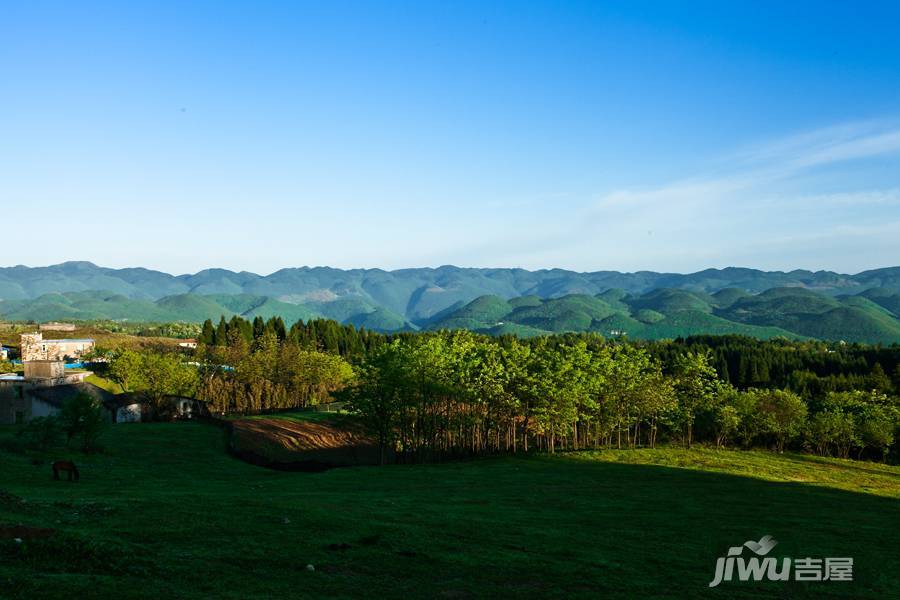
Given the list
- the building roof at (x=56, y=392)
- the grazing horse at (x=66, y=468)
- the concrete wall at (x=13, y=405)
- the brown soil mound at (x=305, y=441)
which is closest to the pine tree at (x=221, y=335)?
the building roof at (x=56, y=392)

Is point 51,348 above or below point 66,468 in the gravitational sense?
below

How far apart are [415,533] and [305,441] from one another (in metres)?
59.7

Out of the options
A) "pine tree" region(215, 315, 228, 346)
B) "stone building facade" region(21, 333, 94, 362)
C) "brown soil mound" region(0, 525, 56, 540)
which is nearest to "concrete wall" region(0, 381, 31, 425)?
"stone building facade" region(21, 333, 94, 362)

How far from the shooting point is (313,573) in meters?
18.0

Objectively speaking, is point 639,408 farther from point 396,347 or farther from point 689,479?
point 396,347

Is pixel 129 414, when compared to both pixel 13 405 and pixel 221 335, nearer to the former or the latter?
pixel 13 405

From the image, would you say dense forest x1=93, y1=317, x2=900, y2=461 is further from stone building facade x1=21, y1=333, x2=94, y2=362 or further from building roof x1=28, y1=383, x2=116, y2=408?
stone building facade x1=21, y1=333, x2=94, y2=362

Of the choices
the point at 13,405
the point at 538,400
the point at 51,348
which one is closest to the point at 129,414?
the point at 13,405

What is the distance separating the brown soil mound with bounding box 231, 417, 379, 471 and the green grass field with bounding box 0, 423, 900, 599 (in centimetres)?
2200

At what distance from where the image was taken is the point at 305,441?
263 feet

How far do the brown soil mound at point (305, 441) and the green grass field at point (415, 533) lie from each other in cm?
2200

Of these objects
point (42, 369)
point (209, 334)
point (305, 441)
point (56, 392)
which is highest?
point (209, 334)

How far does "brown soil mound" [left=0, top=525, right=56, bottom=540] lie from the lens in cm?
1747

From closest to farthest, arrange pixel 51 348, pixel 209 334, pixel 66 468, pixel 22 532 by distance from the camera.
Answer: pixel 22 532, pixel 66 468, pixel 51 348, pixel 209 334
